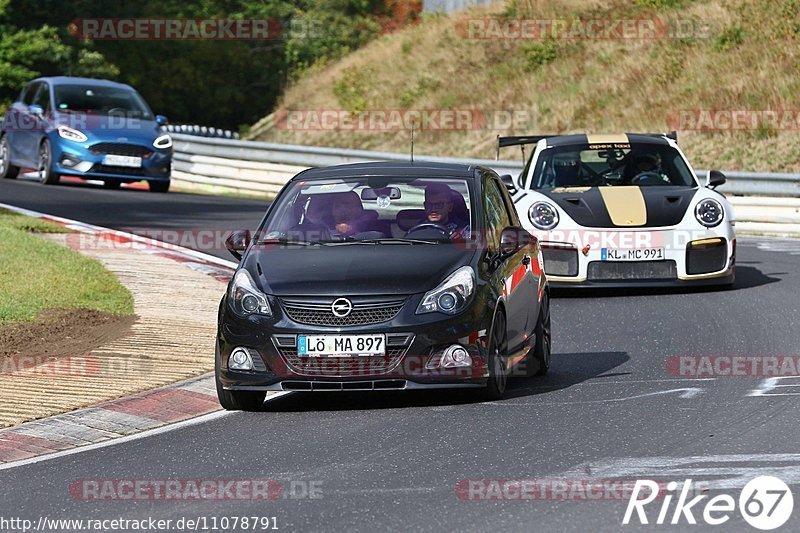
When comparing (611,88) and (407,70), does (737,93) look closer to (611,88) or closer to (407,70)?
(611,88)

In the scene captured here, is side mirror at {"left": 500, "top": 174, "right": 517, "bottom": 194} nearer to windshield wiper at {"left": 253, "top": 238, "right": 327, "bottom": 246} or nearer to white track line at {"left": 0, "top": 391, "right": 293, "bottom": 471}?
windshield wiper at {"left": 253, "top": 238, "right": 327, "bottom": 246}

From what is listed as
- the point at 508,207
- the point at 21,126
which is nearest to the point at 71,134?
the point at 21,126

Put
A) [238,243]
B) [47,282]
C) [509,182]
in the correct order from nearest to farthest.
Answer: [238,243], [47,282], [509,182]

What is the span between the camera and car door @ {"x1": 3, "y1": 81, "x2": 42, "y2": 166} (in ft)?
87.0

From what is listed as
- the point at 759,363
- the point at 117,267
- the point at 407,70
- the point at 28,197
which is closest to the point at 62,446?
the point at 759,363

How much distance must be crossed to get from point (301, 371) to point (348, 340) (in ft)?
1.12

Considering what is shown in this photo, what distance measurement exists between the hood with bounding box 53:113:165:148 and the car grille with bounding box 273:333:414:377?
1677cm

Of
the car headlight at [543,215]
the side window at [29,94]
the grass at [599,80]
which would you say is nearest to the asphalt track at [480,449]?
the car headlight at [543,215]

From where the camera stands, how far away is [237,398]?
946 cm

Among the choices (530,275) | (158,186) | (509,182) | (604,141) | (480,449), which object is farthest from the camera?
(158,186)

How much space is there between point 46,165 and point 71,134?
986mm

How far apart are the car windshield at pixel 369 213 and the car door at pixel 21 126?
55.1ft

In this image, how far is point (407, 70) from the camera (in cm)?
4078

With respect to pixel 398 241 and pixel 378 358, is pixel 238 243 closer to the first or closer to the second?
pixel 398 241
